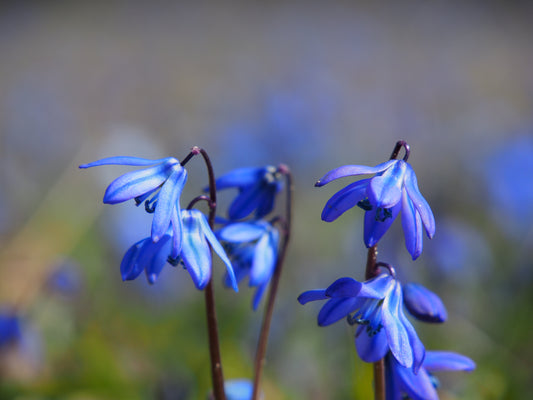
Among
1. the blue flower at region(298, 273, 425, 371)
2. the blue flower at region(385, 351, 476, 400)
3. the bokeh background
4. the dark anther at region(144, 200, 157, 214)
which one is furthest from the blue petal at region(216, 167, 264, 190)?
the bokeh background

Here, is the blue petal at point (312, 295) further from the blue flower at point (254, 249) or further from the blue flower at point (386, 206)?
the blue flower at point (254, 249)

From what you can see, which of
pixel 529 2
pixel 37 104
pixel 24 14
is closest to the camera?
pixel 37 104

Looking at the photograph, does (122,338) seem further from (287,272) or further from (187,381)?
(287,272)

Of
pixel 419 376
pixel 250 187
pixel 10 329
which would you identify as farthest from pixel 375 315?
pixel 10 329

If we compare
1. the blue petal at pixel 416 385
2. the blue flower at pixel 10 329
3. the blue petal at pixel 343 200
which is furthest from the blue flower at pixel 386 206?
the blue flower at pixel 10 329

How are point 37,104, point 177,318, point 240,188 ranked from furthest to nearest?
point 37,104, point 177,318, point 240,188

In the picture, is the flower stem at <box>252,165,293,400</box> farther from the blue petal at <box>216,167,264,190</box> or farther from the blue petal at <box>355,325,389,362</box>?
the blue petal at <box>355,325,389,362</box>

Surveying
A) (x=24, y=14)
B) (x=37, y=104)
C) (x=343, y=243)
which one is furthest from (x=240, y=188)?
(x=24, y=14)
